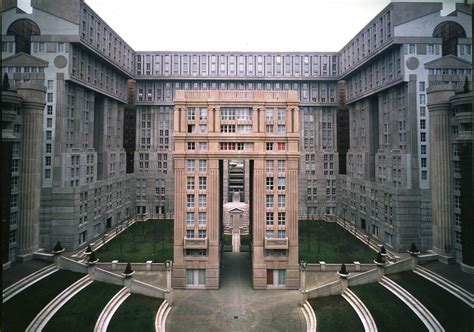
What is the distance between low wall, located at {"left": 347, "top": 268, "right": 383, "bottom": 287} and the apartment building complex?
4.95 m

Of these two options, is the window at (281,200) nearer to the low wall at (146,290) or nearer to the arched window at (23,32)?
the low wall at (146,290)

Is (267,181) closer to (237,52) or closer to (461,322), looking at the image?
(461,322)

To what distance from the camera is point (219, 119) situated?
25.4m

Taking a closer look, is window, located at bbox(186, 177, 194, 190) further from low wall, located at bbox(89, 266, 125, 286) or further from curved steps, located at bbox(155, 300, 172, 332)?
curved steps, located at bbox(155, 300, 172, 332)

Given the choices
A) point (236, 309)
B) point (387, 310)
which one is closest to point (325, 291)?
point (387, 310)

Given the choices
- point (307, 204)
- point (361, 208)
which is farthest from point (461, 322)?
point (307, 204)

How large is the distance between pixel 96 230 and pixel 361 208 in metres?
36.2

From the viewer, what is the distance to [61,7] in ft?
81.6

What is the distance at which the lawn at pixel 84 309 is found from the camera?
54.4ft

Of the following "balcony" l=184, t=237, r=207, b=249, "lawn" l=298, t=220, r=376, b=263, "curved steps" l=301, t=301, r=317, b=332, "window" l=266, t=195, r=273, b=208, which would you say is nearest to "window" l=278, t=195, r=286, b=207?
"window" l=266, t=195, r=273, b=208

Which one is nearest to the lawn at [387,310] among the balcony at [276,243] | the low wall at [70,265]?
the balcony at [276,243]

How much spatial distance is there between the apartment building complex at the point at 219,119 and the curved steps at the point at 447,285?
2065 millimetres

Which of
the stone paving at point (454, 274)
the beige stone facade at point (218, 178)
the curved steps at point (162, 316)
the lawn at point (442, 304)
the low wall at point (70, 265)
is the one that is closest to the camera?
the lawn at point (442, 304)

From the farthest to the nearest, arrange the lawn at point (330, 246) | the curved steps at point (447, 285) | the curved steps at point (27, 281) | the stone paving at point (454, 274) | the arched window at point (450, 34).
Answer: the lawn at point (330, 246), the arched window at point (450, 34), the stone paving at point (454, 274), the curved steps at point (447, 285), the curved steps at point (27, 281)
